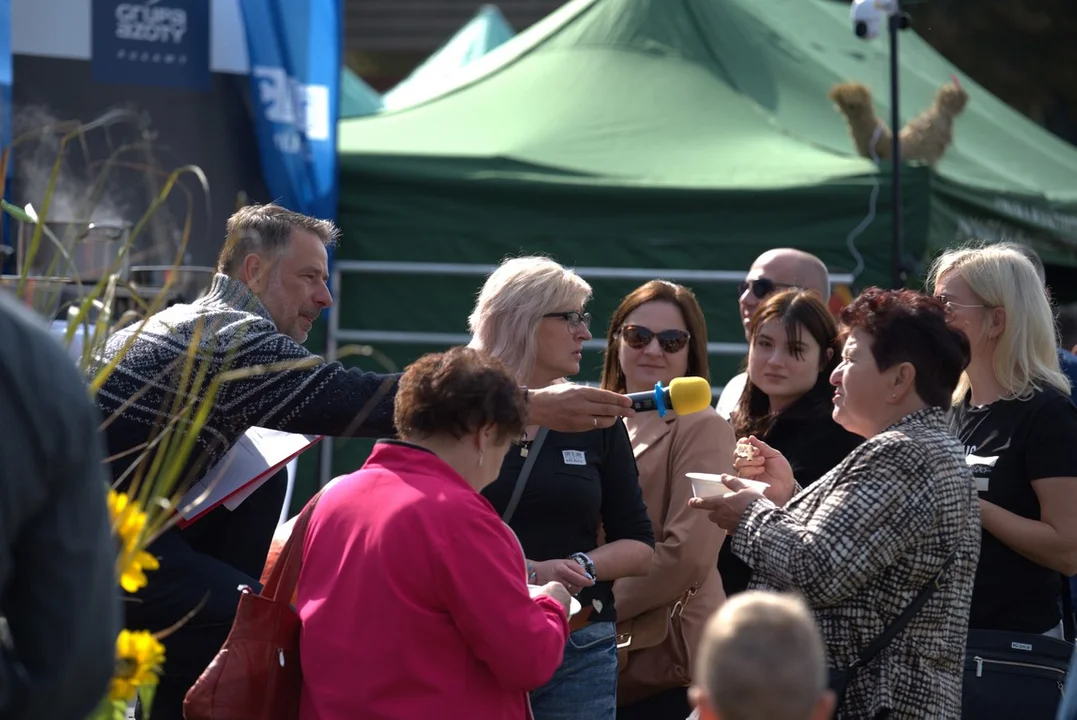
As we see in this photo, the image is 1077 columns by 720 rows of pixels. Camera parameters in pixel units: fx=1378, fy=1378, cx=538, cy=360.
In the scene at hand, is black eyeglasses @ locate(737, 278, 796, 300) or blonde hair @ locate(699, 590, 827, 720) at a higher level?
blonde hair @ locate(699, 590, 827, 720)

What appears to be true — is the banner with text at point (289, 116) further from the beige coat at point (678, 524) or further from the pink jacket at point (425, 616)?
the pink jacket at point (425, 616)

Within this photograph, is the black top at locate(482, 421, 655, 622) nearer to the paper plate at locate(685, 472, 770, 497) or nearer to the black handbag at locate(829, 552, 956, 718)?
the paper plate at locate(685, 472, 770, 497)

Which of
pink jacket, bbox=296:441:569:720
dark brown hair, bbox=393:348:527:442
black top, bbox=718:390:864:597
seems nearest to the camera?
pink jacket, bbox=296:441:569:720

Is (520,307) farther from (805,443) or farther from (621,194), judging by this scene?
(621,194)

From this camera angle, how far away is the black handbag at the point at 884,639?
9.07 ft

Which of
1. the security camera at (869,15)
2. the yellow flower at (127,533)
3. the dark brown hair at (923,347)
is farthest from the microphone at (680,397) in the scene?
the security camera at (869,15)

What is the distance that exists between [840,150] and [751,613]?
6339mm

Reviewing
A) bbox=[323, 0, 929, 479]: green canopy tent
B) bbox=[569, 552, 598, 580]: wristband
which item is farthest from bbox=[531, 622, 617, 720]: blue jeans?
bbox=[323, 0, 929, 479]: green canopy tent

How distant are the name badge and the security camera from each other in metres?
4.56

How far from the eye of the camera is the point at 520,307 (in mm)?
3395

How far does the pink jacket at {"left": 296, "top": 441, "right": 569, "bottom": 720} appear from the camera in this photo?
2.38 meters

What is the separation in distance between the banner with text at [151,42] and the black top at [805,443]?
155 inches

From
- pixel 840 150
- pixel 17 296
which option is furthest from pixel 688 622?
pixel 840 150

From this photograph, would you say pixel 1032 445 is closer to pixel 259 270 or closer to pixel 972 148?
pixel 259 270
